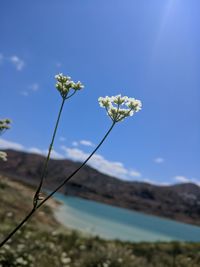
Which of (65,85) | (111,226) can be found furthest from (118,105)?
(111,226)

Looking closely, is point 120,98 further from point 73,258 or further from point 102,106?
point 73,258

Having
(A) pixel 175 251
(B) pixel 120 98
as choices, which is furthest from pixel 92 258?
(B) pixel 120 98

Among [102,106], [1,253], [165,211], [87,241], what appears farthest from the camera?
[165,211]

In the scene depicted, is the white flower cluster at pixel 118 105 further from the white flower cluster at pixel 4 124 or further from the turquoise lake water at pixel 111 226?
the turquoise lake water at pixel 111 226

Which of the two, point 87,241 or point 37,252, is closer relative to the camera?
point 37,252

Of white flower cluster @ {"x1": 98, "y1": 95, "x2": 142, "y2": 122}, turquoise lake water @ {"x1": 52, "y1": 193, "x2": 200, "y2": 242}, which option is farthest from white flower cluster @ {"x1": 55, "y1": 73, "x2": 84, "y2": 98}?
turquoise lake water @ {"x1": 52, "y1": 193, "x2": 200, "y2": 242}

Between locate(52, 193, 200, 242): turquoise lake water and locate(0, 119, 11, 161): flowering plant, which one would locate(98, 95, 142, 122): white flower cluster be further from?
locate(52, 193, 200, 242): turquoise lake water

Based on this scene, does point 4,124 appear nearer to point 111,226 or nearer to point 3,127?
point 3,127

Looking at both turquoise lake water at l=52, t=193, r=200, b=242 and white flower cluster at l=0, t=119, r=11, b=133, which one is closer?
white flower cluster at l=0, t=119, r=11, b=133

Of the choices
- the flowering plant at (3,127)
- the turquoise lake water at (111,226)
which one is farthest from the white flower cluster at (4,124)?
the turquoise lake water at (111,226)
